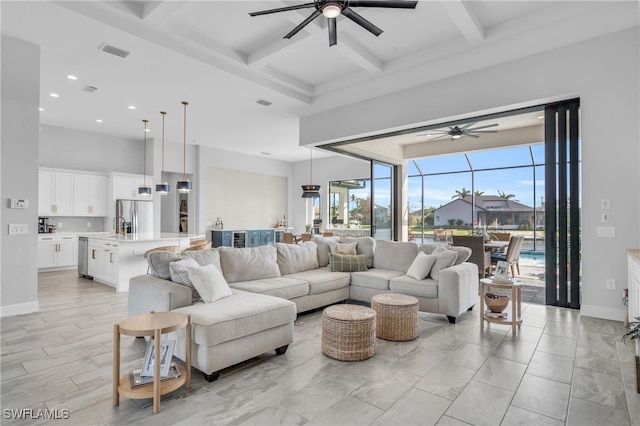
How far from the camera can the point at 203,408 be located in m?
2.13

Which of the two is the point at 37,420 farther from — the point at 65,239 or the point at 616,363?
the point at 65,239

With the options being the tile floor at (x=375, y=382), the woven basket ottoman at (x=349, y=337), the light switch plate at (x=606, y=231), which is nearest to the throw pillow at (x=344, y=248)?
the tile floor at (x=375, y=382)

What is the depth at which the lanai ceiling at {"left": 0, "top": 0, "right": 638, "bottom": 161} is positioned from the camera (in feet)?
11.9

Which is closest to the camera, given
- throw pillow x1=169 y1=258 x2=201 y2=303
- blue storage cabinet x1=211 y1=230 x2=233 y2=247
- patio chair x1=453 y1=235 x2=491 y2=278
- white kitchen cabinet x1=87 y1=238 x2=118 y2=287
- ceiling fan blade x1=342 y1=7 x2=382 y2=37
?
ceiling fan blade x1=342 y1=7 x2=382 y2=37

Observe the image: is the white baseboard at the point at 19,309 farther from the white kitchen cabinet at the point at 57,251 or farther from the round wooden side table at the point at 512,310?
the round wooden side table at the point at 512,310

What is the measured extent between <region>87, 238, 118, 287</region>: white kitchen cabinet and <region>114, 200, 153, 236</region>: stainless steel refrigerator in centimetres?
157

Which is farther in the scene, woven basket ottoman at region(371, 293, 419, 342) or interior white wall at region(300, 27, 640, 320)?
interior white wall at region(300, 27, 640, 320)

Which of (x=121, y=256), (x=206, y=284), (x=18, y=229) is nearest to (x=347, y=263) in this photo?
(x=206, y=284)

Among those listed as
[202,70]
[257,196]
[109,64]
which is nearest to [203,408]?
[202,70]

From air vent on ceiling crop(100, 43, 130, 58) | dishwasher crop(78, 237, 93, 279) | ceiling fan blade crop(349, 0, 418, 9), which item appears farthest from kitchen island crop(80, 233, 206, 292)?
ceiling fan blade crop(349, 0, 418, 9)

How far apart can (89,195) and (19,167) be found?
4.27 metres

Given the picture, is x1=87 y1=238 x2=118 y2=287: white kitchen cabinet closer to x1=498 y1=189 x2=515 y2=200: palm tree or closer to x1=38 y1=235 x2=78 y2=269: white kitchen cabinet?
x1=38 y1=235 x2=78 y2=269: white kitchen cabinet

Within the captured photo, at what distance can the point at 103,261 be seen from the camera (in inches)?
236

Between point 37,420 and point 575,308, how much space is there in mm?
5460
